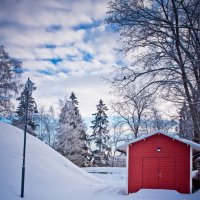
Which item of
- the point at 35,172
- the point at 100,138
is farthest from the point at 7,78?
the point at 100,138

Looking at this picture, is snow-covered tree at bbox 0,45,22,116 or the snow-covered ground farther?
snow-covered tree at bbox 0,45,22,116

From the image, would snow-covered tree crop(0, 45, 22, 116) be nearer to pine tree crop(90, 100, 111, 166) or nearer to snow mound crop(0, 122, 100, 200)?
snow mound crop(0, 122, 100, 200)

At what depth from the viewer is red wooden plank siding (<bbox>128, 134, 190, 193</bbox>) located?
20.7 meters

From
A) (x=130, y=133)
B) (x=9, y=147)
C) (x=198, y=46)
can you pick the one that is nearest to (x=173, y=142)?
(x=198, y=46)

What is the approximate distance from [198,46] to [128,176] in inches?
413

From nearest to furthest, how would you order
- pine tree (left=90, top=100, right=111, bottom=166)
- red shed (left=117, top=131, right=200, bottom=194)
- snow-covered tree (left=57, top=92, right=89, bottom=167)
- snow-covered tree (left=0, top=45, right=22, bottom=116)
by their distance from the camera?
red shed (left=117, top=131, right=200, bottom=194) < snow-covered tree (left=0, top=45, right=22, bottom=116) < snow-covered tree (left=57, top=92, right=89, bottom=167) < pine tree (left=90, top=100, right=111, bottom=166)

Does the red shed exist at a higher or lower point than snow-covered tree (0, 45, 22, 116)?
lower

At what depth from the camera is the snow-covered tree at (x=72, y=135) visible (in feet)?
157

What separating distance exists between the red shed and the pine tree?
33.5 meters

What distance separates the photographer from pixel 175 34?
16891 mm

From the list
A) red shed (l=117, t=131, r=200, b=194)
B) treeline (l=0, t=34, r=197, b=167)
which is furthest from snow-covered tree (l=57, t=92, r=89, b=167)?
red shed (l=117, t=131, r=200, b=194)

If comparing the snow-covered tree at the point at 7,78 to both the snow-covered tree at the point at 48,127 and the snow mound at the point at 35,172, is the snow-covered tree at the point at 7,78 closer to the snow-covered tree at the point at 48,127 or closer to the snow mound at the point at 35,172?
the snow mound at the point at 35,172

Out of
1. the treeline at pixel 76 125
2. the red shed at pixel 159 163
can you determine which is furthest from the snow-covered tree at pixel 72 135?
the red shed at pixel 159 163

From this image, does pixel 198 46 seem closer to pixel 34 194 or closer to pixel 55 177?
pixel 34 194
